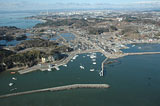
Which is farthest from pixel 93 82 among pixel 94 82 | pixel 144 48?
pixel 144 48

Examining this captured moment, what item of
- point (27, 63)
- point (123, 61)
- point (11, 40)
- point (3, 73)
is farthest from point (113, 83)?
point (11, 40)

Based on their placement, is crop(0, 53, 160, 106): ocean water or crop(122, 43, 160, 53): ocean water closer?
crop(0, 53, 160, 106): ocean water

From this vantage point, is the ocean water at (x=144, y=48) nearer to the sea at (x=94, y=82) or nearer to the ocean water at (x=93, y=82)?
the sea at (x=94, y=82)

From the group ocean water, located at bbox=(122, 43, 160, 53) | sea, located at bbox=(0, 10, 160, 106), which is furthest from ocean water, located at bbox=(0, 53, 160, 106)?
ocean water, located at bbox=(122, 43, 160, 53)

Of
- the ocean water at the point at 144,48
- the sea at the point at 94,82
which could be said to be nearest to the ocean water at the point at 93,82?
the sea at the point at 94,82

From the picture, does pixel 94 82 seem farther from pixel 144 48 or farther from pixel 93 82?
pixel 144 48

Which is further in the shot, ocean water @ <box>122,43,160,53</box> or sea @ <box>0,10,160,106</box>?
ocean water @ <box>122,43,160,53</box>

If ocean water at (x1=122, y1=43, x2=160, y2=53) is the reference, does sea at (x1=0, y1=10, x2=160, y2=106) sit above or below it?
below

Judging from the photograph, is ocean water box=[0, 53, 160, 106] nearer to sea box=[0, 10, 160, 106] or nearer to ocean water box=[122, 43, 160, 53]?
sea box=[0, 10, 160, 106]
